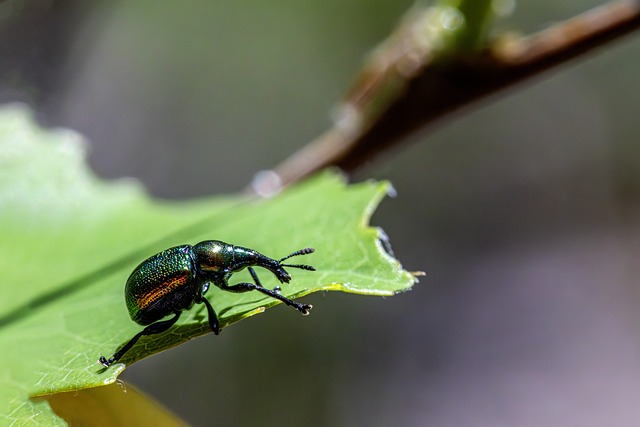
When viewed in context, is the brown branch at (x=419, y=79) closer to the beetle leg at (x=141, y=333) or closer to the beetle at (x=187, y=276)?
the beetle at (x=187, y=276)

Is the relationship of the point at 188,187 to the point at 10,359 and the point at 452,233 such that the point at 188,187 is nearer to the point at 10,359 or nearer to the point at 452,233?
the point at 452,233

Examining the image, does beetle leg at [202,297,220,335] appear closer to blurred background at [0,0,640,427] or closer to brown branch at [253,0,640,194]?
brown branch at [253,0,640,194]

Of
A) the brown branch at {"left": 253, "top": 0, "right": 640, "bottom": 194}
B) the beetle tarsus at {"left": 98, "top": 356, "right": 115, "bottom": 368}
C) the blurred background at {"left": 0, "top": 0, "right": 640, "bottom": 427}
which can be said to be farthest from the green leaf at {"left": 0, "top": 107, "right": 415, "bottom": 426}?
the blurred background at {"left": 0, "top": 0, "right": 640, "bottom": 427}

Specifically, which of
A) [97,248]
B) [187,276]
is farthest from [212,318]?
[97,248]

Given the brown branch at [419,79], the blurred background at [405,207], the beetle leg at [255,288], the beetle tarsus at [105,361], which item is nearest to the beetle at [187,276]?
the beetle leg at [255,288]

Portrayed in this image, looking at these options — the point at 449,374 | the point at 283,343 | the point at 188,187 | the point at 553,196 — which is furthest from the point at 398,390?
the point at 188,187

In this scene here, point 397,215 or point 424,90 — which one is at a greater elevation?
point 424,90

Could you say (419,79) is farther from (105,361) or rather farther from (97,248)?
(105,361)
